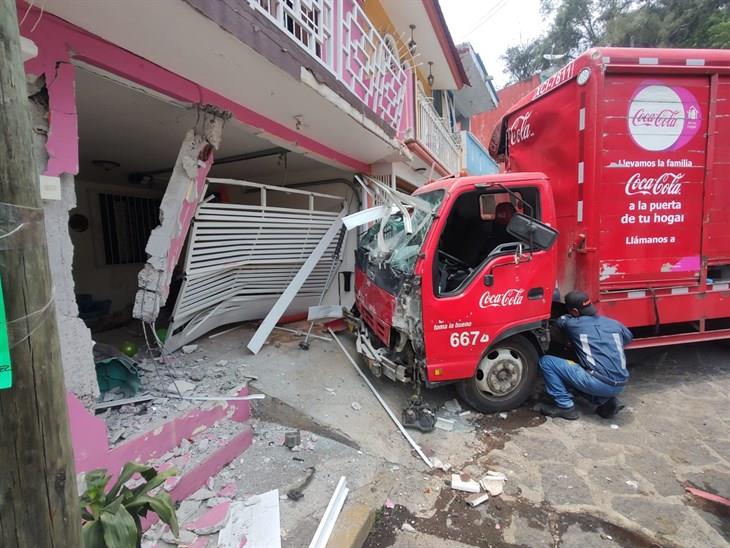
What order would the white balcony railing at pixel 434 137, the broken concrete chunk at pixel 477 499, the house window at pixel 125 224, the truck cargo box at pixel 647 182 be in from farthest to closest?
the white balcony railing at pixel 434 137 < the house window at pixel 125 224 < the truck cargo box at pixel 647 182 < the broken concrete chunk at pixel 477 499

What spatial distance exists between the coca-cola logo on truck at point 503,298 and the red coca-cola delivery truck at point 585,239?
0.01 m

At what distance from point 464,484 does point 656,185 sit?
358 cm

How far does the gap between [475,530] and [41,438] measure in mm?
2406

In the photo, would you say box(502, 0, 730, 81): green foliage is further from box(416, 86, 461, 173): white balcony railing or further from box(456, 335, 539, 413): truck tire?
box(456, 335, 539, 413): truck tire

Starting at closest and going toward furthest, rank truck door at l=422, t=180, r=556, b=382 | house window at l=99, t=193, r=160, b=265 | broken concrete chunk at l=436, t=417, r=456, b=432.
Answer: truck door at l=422, t=180, r=556, b=382 → broken concrete chunk at l=436, t=417, r=456, b=432 → house window at l=99, t=193, r=160, b=265

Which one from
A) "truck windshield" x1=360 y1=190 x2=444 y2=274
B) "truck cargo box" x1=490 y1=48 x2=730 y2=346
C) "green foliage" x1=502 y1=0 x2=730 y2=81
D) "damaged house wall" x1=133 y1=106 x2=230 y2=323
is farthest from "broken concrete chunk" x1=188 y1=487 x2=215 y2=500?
"green foliage" x1=502 y1=0 x2=730 y2=81

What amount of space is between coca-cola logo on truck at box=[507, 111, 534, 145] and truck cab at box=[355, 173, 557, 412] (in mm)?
1215

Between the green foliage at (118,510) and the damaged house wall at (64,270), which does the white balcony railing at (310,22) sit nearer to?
the damaged house wall at (64,270)

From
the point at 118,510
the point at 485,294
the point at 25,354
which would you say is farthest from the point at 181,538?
the point at 485,294

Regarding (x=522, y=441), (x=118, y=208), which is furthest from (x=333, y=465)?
(x=118, y=208)

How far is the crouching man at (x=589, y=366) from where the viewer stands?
3576mm

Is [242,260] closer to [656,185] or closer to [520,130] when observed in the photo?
[520,130]

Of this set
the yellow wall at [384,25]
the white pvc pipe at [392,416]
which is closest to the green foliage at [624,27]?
the yellow wall at [384,25]

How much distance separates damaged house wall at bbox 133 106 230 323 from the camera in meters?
3.13
